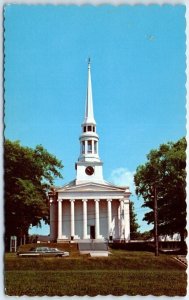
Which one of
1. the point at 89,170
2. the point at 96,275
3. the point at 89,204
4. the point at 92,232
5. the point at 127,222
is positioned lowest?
the point at 96,275

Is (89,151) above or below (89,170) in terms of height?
above

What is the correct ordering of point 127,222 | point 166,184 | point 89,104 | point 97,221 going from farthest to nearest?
1. point 97,221
2. point 127,222
3. point 166,184
4. point 89,104

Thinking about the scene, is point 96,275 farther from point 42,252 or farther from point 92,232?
point 42,252

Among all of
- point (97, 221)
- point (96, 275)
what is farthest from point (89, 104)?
point (96, 275)

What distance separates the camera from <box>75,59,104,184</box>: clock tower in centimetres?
1431

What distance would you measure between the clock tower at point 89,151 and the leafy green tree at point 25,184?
21.9 inches

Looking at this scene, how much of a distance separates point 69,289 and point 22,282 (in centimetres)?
85

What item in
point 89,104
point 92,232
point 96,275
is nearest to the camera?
point 96,275

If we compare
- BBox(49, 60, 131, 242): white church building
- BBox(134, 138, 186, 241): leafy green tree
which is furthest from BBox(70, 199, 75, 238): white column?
BBox(134, 138, 186, 241): leafy green tree

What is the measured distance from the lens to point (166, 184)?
1512 centimetres

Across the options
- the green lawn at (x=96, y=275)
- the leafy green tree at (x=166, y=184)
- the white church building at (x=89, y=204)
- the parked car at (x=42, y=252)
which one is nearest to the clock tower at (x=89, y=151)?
the white church building at (x=89, y=204)

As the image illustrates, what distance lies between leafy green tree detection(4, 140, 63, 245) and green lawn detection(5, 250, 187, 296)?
0.72 metres

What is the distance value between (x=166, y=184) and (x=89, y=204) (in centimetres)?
198

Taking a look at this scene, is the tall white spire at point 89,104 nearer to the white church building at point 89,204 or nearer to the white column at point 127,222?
the white church building at point 89,204
